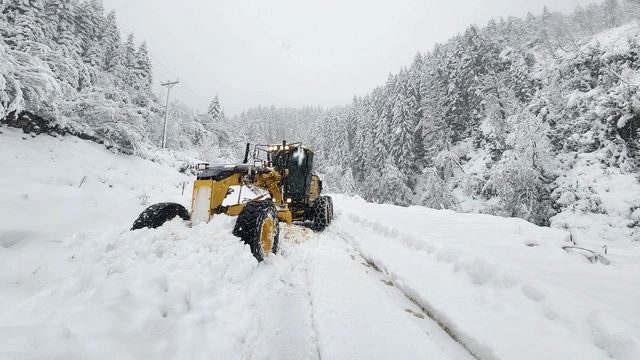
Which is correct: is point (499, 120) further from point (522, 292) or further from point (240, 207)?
point (240, 207)

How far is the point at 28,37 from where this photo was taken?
18516mm

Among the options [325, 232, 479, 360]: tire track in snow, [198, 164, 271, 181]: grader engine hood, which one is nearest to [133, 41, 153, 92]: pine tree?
[198, 164, 271, 181]: grader engine hood

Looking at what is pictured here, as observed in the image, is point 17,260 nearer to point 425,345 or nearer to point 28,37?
point 425,345

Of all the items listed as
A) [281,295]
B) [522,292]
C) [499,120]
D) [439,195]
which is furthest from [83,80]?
[499,120]

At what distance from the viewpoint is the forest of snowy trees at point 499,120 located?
559 inches

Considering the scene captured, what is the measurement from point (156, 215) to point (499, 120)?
31981 mm

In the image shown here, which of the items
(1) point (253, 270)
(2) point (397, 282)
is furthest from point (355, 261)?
(1) point (253, 270)

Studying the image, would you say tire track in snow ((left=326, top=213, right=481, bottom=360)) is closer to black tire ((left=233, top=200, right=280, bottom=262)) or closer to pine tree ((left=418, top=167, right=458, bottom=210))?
black tire ((left=233, top=200, right=280, bottom=262))

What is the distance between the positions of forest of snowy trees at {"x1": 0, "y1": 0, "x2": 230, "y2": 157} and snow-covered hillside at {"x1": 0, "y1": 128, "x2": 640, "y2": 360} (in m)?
2.13

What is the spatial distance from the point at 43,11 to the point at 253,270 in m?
32.5

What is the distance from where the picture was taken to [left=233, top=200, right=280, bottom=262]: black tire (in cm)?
376

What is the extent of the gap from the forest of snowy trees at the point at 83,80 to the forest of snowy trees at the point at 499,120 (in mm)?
17570

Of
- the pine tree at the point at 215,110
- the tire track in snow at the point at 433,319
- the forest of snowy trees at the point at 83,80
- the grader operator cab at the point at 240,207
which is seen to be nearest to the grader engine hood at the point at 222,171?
the grader operator cab at the point at 240,207

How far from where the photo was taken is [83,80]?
44.6ft
